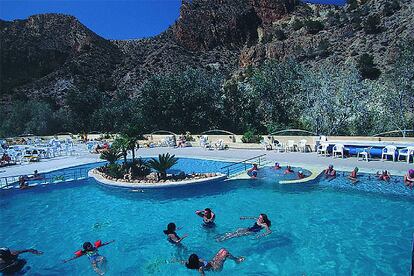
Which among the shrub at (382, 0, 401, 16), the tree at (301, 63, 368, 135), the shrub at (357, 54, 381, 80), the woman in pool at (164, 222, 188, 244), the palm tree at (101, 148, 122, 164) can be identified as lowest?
the woman in pool at (164, 222, 188, 244)

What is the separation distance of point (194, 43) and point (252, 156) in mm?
55317

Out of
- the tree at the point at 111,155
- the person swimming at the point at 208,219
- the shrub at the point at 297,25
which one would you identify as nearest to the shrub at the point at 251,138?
the tree at the point at 111,155

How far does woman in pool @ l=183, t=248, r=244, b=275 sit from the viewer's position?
22.7 feet

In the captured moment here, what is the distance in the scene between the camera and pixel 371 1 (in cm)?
5656

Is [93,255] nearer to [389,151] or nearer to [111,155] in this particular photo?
[111,155]

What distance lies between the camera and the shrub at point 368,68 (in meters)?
38.3

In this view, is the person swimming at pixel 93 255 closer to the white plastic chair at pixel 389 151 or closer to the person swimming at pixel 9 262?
the person swimming at pixel 9 262

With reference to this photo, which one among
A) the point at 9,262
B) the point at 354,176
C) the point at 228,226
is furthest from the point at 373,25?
the point at 9,262

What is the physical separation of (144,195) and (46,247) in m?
4.28

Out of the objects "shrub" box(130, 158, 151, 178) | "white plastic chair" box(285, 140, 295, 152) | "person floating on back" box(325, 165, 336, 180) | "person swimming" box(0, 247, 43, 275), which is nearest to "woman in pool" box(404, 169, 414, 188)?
"person floating on back" box(325, 165, 336, 180)

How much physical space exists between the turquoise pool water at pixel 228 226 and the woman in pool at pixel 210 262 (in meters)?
0.18

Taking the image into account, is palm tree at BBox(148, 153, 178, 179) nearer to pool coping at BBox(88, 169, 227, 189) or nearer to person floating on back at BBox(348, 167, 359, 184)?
pool coping at BBox(88, 169, 227, 189)

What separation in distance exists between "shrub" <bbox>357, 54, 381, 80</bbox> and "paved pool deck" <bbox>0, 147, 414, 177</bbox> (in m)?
26.5

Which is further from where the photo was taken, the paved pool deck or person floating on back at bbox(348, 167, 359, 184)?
the paved pool deck
